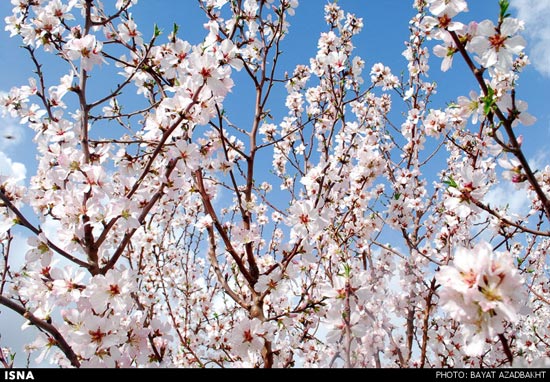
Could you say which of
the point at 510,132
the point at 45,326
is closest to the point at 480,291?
the point at 510,132

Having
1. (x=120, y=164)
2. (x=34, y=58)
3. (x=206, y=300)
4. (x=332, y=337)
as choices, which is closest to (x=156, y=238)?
(x=206, y=300)

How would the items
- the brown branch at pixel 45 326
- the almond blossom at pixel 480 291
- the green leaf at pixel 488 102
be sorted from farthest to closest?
the brown branch at pixel 45 326 → the green leaf at pixel 488 102 → the almond blossom at pixel 480 291

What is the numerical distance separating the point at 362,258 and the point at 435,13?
3440 mm

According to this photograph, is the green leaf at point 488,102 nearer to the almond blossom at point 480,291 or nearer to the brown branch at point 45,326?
the almond blossom at point 480,291

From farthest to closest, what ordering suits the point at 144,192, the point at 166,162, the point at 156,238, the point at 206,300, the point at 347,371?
the point at 206,300 → the point at 156,238 → the point at 166,162 → the point at 144,192 → the point at 347,371

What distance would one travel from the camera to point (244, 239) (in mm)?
3203

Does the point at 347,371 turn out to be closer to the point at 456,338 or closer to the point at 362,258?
the point at 362,258

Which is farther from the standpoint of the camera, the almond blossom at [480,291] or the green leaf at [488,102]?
the green leaf at [488,102]

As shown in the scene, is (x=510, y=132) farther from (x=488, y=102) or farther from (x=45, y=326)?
(x=45, y=326)

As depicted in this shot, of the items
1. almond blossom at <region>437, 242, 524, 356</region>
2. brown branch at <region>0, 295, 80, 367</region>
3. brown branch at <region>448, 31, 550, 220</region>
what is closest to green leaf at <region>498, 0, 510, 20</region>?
brown branch at <region>448, 31, 550, 220</region>

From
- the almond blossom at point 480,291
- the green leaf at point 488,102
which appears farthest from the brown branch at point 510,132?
the almond blossom at point 480,291

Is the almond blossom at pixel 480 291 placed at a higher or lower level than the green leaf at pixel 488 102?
lower

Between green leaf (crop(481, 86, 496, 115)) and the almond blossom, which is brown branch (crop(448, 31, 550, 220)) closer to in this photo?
green leaf (crop(481, 86, 496, 115))

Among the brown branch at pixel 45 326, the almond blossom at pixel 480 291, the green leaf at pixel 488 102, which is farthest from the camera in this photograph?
the brown branch at pixel 45 326
